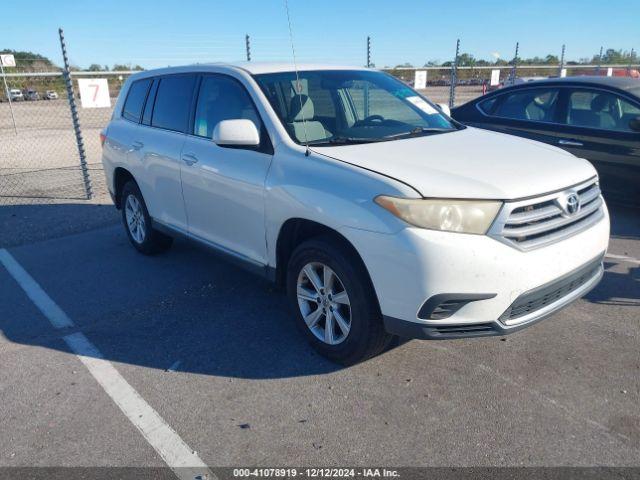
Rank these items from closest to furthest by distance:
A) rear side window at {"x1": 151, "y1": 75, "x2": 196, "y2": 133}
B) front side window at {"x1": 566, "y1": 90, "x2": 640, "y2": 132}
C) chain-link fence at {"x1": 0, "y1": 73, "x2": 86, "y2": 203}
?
rear side window at {"x1": 151, "y1": 75, "x2": 196, "y2": 133} < front side window at {"x1": 566, "y1": 90, "x2": 640, "y2": 132} < chain-link fence at {"x1": 0, "y1": 73, "x2": 86, "y2": 203}

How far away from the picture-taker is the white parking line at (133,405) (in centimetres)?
262

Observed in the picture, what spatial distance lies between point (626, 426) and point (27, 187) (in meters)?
9.46

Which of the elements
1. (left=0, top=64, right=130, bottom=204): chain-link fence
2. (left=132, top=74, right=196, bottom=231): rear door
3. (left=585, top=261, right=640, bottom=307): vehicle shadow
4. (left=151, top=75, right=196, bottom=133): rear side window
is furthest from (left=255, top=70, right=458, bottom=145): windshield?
(left=0, top=64, right=130, bottom=204): chain-link fence

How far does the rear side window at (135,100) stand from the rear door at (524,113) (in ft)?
14.0

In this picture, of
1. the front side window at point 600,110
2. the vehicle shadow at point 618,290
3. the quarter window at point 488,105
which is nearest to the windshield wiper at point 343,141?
the vehicle shadow at point 618,290

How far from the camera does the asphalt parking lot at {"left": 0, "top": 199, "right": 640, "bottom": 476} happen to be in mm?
2676

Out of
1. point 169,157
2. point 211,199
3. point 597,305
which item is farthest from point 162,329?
point 597,305

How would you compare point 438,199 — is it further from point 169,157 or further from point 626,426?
point 169,157

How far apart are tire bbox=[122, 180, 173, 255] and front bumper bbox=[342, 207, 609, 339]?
3053mm

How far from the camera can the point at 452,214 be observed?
9.06 ft

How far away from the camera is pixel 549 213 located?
9.70 feet

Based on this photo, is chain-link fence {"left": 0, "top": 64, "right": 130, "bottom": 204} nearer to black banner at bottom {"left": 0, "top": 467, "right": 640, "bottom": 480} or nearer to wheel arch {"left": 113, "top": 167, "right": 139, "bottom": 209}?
wheel arch {"left": 113, "top": 167, "right": 139, "bottom": 209}

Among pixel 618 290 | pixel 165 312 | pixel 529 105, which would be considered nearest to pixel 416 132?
pixel 618 290

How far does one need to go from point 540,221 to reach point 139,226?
4.11m
